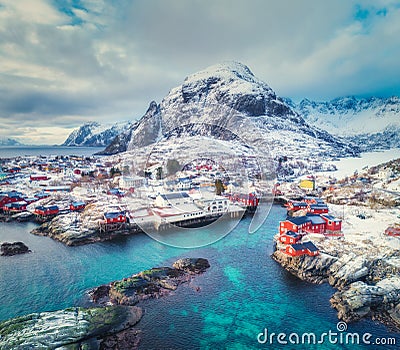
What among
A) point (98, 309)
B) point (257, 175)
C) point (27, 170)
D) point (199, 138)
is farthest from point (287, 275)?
point (27, 170)

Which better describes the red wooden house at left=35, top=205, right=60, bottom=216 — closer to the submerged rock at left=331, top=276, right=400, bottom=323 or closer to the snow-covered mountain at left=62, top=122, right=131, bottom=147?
the submerged rock at left=331, top=276, right=400, bottom=323

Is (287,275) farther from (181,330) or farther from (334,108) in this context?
(334,108)

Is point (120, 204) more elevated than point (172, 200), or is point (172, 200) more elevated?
point (172, 200)

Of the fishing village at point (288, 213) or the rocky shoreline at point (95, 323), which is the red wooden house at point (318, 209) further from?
the rocky shoreline at point (95, 323)

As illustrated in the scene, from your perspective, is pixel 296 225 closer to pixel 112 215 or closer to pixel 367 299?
pixel 367 299

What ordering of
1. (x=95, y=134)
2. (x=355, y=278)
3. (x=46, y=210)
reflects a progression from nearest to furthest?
(x=355, y=278) → (x=46, y=210) → (x=95, y=134)

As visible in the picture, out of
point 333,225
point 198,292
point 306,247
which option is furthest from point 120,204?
point 333,225

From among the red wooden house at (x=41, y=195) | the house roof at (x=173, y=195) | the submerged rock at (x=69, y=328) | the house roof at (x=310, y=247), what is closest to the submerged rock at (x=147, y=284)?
the submerged rock at (x=69, y=328)
